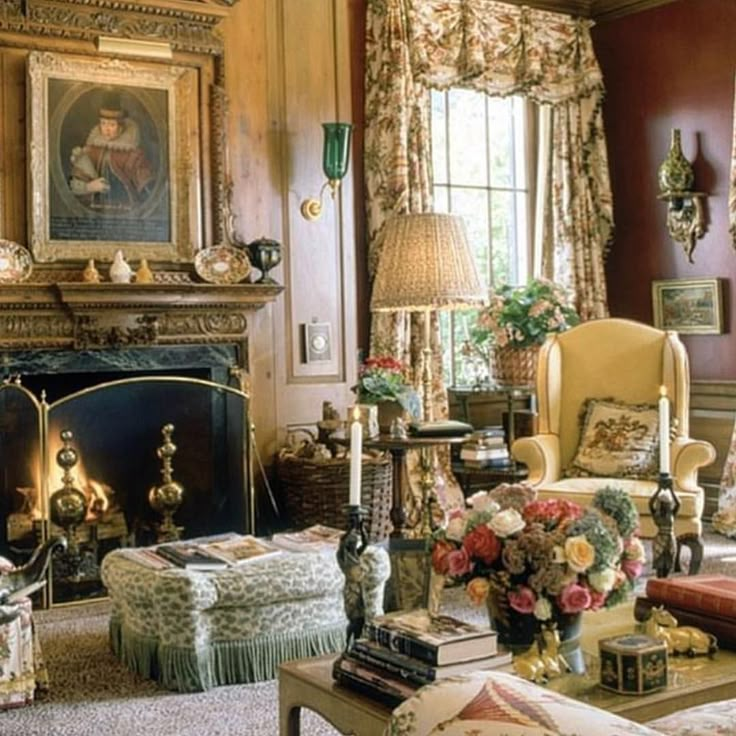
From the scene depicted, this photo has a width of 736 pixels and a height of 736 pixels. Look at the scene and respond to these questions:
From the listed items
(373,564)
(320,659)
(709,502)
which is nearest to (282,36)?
(373,564)

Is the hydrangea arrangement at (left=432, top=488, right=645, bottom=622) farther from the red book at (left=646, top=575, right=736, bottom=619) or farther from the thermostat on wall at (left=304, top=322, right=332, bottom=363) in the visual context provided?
the thermostat on wall at (left=304, top=322, right=332, bottom=363)

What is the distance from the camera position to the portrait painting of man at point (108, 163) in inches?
196

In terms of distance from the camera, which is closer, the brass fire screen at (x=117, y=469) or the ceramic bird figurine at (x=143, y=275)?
the brass fire screen at (x=117, y=469)

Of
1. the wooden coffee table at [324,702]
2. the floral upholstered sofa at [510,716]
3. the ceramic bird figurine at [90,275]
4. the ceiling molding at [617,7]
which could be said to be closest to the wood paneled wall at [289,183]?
the ceramic bird figurine at [90,275]

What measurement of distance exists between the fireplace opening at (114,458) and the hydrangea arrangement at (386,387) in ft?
1.93

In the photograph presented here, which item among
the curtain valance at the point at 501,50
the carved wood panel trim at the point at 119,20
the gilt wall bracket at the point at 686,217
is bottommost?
the gilt wall bracket at the point at 686,217

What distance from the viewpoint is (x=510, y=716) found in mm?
1299

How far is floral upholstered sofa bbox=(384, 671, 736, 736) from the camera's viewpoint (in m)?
1.25

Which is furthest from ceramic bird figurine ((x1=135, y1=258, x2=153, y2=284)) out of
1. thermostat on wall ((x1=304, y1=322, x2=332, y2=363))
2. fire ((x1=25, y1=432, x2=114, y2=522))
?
thermostat on wall ((x1=304, y1=322, x2=332, y2=363))

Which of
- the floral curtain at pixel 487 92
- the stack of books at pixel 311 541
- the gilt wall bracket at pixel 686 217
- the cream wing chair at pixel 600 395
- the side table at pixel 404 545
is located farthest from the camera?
the gilt wall bracket at pixel 686 217

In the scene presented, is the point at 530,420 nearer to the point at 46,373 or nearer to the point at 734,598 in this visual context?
the point at 46,373

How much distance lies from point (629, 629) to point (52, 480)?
111 inches

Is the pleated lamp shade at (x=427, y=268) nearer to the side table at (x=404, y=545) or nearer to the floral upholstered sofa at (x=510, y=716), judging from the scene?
the side table at (x=404, y=545)

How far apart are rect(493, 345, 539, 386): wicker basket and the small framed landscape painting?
922mm
